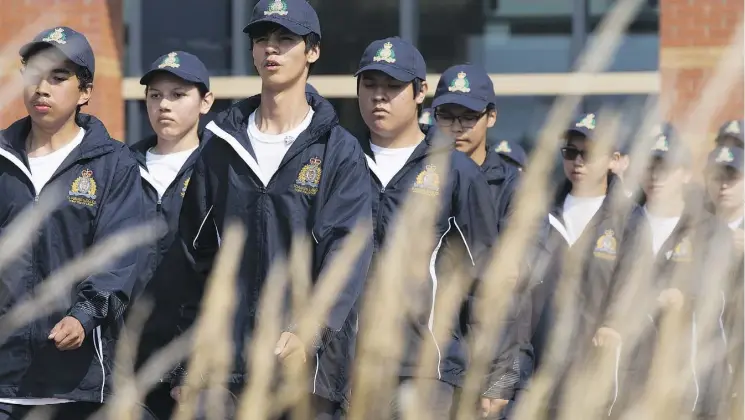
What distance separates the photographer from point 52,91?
4.96 meters

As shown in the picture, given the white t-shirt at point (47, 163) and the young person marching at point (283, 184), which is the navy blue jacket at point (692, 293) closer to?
the young person marching at point (283, 184)

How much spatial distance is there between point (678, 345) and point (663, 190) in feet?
9.16

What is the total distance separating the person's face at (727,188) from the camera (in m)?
7.38

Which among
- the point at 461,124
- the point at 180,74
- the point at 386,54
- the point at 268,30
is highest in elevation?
the point at 268,30

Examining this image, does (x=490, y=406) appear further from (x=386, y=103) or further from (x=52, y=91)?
(x=52, y=91)

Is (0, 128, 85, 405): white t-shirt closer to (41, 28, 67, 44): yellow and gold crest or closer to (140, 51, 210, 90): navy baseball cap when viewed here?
(41, 28, 67, 44): yellow and gold crest

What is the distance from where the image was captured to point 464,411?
3475 millimetres

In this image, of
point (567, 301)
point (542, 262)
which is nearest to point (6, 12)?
point (542, 262)

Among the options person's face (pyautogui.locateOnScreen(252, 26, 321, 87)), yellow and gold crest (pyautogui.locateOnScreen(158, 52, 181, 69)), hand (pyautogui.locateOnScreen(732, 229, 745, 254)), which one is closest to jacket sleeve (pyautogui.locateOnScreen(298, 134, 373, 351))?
person's face (pyautogui.locateOnScreen(252, 26, 321, 87))

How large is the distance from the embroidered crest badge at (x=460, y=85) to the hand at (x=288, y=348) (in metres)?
2.32

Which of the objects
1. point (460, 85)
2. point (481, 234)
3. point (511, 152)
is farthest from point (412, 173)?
point (511, 152)

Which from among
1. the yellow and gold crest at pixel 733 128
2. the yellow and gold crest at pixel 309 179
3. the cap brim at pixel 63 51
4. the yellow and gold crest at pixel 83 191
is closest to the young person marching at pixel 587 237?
the yellow and gold crest at pixel 733 128

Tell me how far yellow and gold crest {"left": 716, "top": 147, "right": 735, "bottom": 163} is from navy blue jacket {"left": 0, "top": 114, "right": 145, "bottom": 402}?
3.65 meters

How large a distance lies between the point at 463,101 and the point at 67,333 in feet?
7.63
